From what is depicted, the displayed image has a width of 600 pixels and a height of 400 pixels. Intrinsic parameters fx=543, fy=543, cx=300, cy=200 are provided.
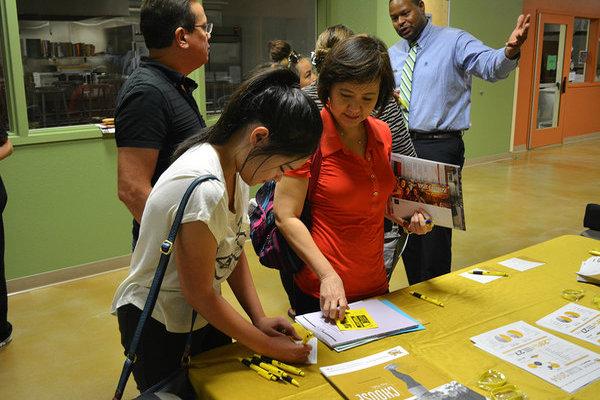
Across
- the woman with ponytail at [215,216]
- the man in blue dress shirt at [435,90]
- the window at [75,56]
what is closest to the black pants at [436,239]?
the man in blue dress shirt at [435,90]

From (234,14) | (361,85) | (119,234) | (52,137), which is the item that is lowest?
(119,234)

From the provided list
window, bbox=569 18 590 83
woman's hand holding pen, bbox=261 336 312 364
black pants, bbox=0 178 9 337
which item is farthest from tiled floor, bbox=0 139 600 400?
window, bbox=569 18 590 83

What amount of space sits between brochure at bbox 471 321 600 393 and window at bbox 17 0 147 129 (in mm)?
3418

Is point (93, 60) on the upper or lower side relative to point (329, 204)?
upper

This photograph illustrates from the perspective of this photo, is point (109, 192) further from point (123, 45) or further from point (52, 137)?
point (123, 45)

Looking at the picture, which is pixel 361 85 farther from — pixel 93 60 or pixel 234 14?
pixel 234 14

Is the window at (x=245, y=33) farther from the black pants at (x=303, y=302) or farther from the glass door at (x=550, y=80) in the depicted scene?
the glass door at (x=550, y=80)

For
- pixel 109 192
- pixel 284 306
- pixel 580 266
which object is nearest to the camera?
pixel 580 266

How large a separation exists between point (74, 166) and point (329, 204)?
2.72 meters

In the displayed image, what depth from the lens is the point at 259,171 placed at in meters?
1.20

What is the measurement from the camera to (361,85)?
1561 millimetres

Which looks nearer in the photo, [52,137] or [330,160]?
[330,160]

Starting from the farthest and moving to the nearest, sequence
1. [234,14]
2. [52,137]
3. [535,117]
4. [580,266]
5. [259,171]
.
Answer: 1. [535,117]
2. [234,14]
3. [52,137]
4. [580,266]
5. [259,171]

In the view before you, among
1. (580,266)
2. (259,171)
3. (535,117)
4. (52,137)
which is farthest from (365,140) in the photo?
(535,117)
